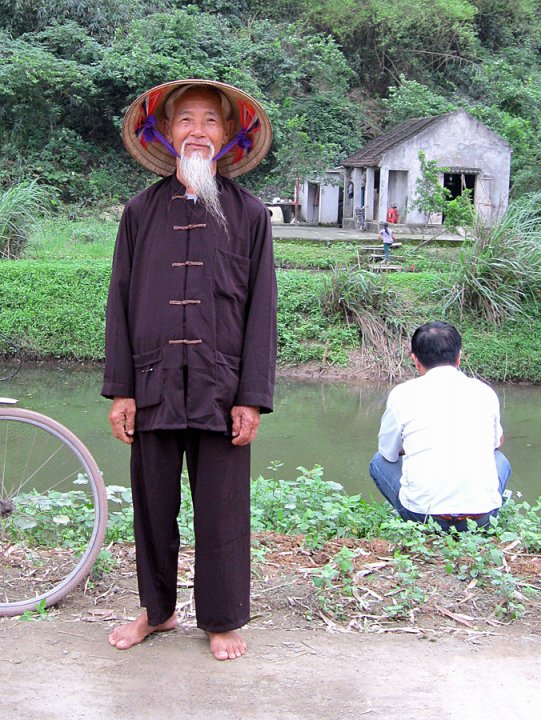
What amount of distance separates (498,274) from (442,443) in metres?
8.56

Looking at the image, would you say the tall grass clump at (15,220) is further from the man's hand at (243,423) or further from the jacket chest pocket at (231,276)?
the man's hand at (243,423)

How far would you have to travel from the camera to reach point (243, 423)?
247 cm

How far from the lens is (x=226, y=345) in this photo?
2516 mm

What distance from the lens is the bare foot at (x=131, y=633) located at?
8.19ft

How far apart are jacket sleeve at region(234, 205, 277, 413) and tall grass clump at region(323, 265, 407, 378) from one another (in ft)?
28.9

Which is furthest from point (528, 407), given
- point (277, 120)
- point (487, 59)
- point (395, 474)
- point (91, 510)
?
point (487, 59)

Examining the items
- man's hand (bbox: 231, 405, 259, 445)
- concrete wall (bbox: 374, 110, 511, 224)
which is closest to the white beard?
man's hand (bbox: 231, 405, 259, 445)

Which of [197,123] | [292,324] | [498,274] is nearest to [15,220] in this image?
[292,324]

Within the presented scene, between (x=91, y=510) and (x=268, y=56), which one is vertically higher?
(x=268, y=56)

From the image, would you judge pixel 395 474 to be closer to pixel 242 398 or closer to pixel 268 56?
pixel 242 398

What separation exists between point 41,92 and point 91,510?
17204mm

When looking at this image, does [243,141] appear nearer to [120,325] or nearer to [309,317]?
[120,325]

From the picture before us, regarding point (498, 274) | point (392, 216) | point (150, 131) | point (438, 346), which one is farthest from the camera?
point (392, 216)

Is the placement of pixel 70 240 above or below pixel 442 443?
above
